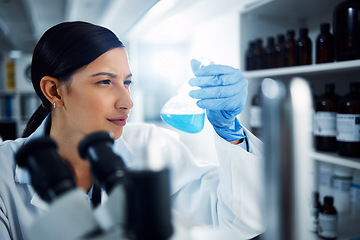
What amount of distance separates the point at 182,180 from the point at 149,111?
8.07 ft

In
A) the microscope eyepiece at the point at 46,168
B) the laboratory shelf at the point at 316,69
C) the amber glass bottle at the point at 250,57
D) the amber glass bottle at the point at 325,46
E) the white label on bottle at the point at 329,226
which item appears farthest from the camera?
the amber glass bottle at the point at 250,57

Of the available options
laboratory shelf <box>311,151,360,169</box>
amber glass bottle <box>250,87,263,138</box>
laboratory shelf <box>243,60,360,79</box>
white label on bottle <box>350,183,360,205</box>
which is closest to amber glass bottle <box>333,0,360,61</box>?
laboratory shelf <box>243,60,360,79</box>

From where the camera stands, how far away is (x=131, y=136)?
147 centimetres

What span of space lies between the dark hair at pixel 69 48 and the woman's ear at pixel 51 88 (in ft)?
0.06

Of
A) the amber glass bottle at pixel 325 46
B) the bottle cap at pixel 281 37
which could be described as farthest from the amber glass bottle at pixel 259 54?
the amber glass bottle at pixel 325 46

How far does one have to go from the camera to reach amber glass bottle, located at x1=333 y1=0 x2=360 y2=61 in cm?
126

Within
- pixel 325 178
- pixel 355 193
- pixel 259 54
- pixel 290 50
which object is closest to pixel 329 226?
pixel 355 193

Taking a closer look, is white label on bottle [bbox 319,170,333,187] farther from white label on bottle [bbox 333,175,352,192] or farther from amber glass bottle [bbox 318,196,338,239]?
amber glass bottle [bbox 318,196,338,239]

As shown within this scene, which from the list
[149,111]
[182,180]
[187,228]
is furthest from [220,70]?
[149,111]

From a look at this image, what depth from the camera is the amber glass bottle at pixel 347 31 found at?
1258 mm

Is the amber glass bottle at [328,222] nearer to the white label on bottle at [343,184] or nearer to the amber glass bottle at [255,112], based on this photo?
the white label on bottle at [343,184]

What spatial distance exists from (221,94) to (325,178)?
1.06 m

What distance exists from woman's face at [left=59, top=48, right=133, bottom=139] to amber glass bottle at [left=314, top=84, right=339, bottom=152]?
3.15 feet

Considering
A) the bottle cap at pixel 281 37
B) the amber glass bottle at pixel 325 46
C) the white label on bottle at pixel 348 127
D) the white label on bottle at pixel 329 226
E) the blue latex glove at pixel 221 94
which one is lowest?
the white label on bottle at pixel 329 226
